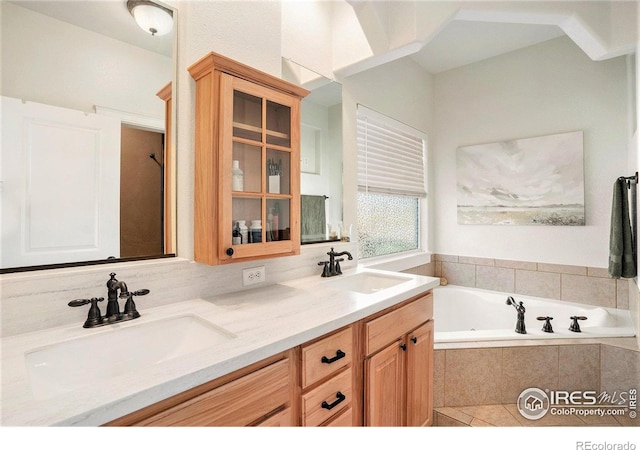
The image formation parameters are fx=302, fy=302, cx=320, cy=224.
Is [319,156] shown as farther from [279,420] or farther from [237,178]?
[279,420]

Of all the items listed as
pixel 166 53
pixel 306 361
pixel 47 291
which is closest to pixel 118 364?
pixel 47 291

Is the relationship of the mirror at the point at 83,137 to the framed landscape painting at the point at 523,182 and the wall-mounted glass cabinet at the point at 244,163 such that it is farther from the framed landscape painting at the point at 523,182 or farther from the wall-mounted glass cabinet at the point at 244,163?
the framed landscape painting at the point at 523,182

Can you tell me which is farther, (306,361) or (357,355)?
(357,355)

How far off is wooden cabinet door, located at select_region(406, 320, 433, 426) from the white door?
4.56ft

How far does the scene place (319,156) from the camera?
1938mm

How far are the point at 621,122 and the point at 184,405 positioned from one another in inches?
128


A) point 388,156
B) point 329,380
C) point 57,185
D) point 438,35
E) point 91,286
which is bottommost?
point 329,380

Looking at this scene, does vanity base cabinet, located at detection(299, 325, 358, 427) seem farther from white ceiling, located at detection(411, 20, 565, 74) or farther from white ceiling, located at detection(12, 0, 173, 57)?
white ceiling, located at detection(411, 20, 565, 74)

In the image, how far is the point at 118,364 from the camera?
0.93 metres

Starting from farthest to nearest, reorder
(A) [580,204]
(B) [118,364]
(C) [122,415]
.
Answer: (A) [580,204] → (B) [118,364] → (C) [122,415]

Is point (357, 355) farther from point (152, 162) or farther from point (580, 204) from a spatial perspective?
point (580, 204)

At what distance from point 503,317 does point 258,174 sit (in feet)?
8.12

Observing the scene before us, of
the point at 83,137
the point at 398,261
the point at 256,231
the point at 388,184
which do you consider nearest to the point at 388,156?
the point at 388,184

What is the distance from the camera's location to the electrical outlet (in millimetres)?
1428
